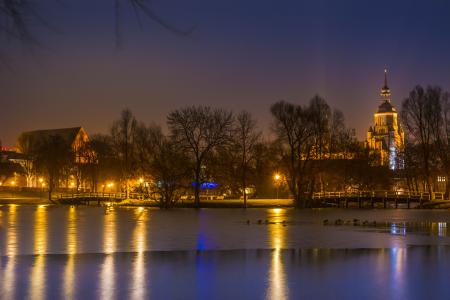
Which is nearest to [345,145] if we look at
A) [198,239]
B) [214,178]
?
[214,178]

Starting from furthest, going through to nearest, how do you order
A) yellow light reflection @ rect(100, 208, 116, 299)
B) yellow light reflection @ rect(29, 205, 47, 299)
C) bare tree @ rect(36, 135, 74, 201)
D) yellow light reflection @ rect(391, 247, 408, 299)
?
bare tree @ rect(36, 135, 74, 201)
yellow light reflection @ rect(391, 247, 408, 299)
yellow light reflection @ rect(100, 208, 116, 299)
yellow light reflection @ rect(29, 205, 47, 299)

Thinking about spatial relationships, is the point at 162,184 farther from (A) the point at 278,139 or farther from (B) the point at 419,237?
(B) the point at 419,237

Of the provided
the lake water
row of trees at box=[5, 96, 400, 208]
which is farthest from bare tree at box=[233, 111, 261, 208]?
the lake water

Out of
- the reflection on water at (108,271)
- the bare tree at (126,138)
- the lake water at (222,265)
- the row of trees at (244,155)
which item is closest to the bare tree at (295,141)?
the row of trees at (244,155)

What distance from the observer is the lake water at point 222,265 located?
16547 millimetres

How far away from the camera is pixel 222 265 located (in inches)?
846

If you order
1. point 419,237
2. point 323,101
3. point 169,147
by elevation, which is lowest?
point 419,237

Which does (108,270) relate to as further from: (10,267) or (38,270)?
(10,267)

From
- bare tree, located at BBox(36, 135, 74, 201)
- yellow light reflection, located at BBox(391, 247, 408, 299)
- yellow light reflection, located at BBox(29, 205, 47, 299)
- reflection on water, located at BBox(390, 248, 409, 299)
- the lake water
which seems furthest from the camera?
bare tree, located at BBox(36, 135, 74, 201)

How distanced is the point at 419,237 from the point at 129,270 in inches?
715

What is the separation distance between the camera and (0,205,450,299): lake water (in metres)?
16.5

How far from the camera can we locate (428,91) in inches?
3187

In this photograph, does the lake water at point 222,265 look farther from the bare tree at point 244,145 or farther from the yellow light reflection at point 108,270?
the bare tree at point 244,145

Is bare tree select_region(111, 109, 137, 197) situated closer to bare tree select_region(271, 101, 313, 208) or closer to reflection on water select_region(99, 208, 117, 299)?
bare tree select_region(271, 101, 313, 208)
